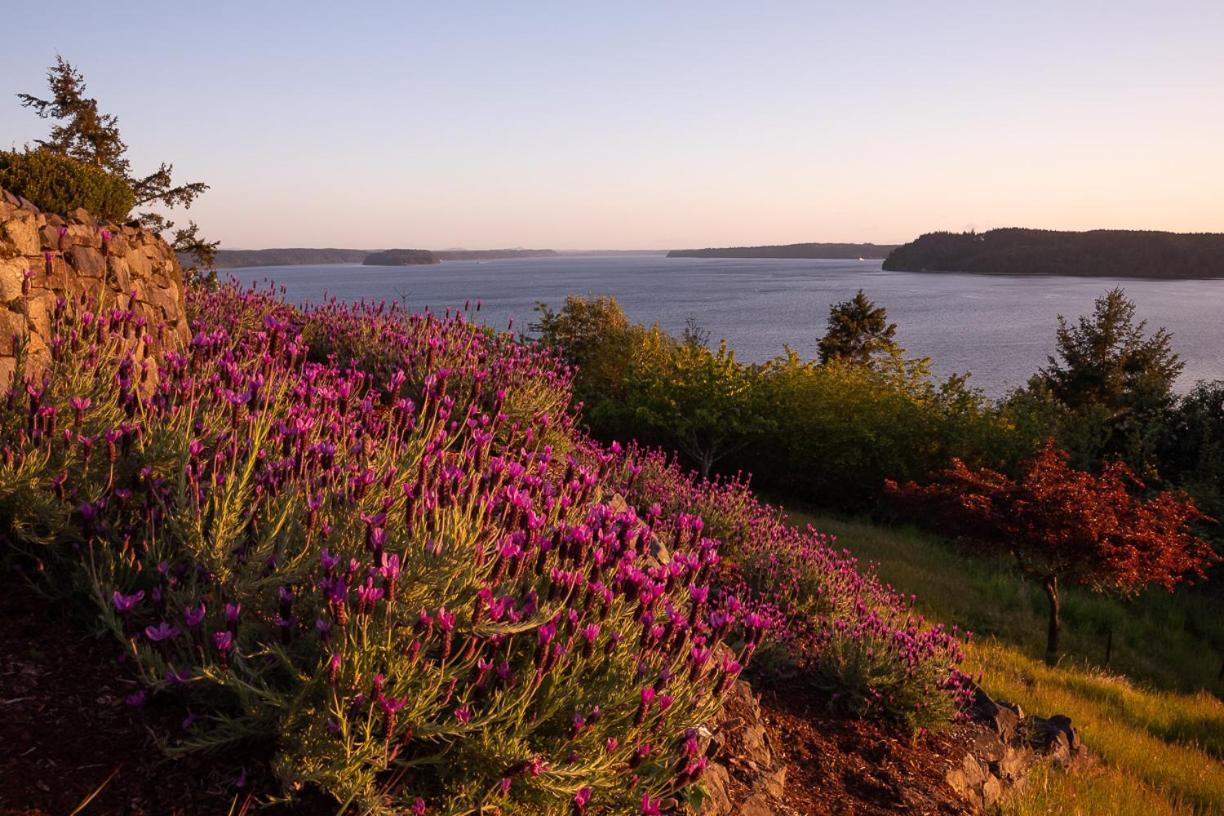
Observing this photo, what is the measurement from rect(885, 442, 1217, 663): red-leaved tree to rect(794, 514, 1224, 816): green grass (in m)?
1.31

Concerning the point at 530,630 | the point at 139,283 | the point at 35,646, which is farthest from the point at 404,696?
the point at 139,283

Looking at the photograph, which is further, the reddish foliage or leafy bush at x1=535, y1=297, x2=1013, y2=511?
leafy bush at x1=535, y1=297, x2=1013, y2=511

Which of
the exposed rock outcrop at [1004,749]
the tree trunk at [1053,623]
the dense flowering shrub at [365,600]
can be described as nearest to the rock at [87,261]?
the dense flowering shrub at [365,600]

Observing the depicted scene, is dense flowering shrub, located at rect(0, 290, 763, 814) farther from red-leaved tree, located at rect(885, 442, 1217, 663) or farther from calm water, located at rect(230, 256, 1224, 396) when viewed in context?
calm water, located at rect(230, 256, 1224, 396)

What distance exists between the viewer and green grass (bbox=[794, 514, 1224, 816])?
648 centimetres

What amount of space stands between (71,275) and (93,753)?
5765 millimetres

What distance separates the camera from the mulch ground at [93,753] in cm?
290

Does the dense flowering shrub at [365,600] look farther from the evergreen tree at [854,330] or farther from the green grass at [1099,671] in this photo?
the evergreen tree at [854,330]

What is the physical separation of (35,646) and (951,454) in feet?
83.2

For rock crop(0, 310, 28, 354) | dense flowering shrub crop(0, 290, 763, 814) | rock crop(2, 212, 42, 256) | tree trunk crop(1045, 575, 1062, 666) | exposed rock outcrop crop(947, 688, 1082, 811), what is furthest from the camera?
tree trunk crop(1045, 575, 1062, 666)

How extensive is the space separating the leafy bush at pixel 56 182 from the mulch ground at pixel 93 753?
5.63 metres

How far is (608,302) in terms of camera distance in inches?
1342

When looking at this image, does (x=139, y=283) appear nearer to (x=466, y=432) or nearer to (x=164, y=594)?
(x=466, y=432)

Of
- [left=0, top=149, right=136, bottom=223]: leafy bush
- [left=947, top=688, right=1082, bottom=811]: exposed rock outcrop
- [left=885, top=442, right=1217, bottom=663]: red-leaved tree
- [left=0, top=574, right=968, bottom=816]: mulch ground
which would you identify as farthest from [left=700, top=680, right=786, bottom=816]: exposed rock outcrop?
[left=0, top=149, right=136, bottom=223]: leafy bush
